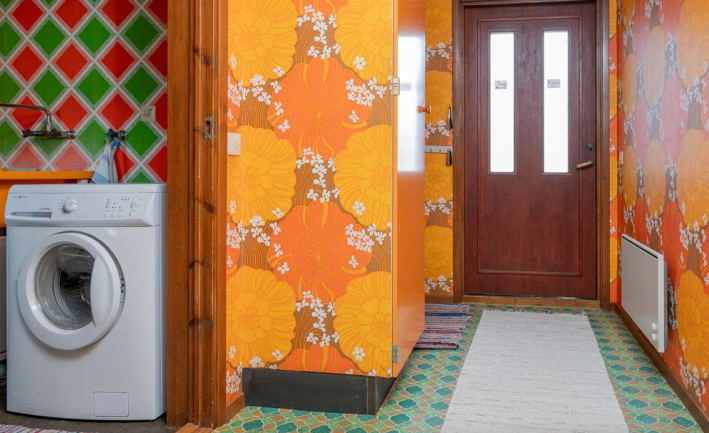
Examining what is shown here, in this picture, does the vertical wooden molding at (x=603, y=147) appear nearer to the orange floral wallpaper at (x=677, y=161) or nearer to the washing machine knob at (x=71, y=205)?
the orange floral wallpaper at (x=677, y=161)

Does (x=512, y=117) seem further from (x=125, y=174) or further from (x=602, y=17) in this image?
(x=125, y=174)

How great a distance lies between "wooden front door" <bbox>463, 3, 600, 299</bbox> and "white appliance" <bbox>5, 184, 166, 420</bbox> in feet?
9.21

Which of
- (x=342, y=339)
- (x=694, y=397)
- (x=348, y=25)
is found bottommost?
(x=694, y=397)

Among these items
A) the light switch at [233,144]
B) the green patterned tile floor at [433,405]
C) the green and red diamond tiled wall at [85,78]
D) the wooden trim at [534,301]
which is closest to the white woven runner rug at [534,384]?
the green patterned tile floor at [433,405]

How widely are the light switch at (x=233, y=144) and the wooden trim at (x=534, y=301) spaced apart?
8.69 feet

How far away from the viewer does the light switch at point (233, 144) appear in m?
2.23

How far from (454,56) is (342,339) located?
2716 mm

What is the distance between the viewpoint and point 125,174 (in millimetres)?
2914

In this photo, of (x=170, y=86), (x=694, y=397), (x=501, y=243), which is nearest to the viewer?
(x=170, y=86)

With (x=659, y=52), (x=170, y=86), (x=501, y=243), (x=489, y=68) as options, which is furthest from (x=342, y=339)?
(x=489, y=68)

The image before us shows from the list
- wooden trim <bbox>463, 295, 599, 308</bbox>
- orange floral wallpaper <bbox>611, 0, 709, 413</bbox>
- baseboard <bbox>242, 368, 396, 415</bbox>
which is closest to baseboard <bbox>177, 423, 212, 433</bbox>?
baseboard <bbox>242, 368, 396, 415</bbox>

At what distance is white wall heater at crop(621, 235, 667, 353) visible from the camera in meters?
2.68

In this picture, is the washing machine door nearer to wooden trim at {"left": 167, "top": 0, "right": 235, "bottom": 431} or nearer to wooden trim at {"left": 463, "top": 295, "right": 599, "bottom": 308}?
wooden trim at {"left": 167, "top": 0, "right": 235, "bottom": 431}

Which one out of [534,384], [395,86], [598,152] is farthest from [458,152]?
[395,86]
